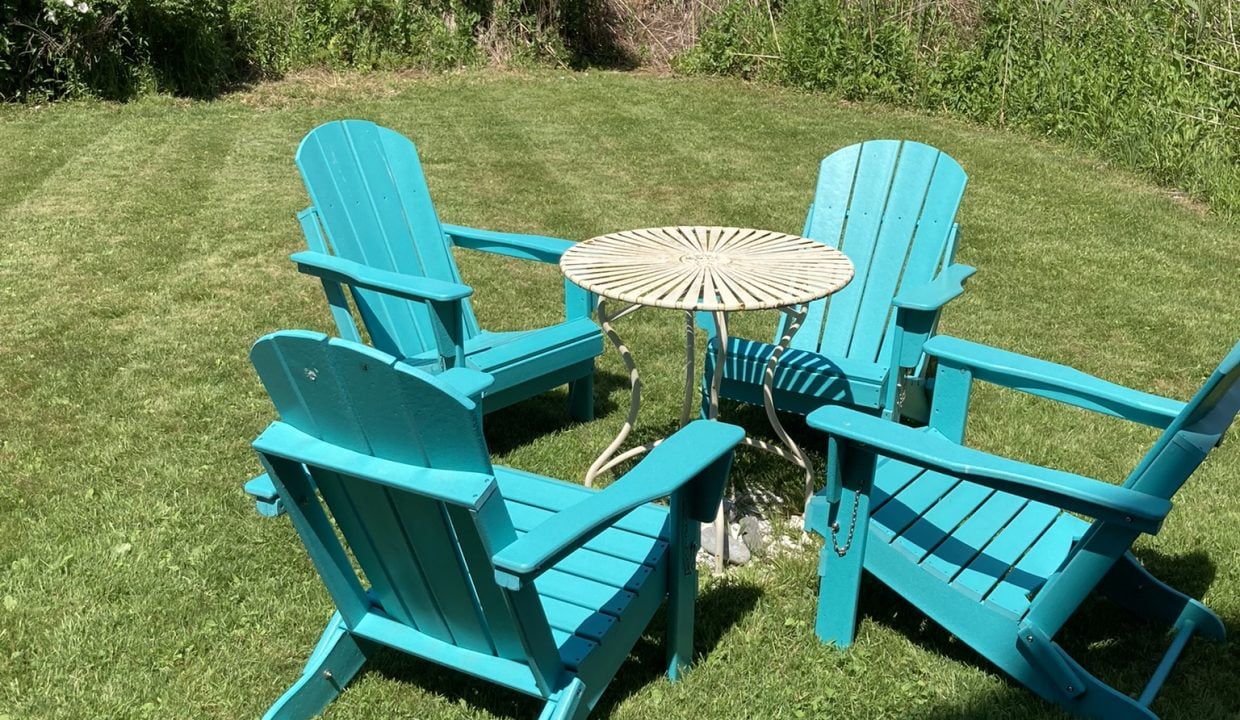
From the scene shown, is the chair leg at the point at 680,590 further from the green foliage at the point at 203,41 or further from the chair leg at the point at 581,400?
the green foliage at the point at 203,41

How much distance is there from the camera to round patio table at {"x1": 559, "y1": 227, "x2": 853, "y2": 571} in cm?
286

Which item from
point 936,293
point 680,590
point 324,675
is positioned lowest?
point 324,675

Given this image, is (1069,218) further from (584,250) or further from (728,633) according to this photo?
(728,633)

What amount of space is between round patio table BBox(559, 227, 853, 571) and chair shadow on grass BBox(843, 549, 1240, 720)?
1.94 feet

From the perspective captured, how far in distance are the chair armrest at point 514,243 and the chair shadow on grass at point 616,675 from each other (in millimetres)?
1541

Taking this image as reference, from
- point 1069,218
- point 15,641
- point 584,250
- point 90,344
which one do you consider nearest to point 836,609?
point 584,250

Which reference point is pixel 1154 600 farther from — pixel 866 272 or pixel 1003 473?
pixel 866 272

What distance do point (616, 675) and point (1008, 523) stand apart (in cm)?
113

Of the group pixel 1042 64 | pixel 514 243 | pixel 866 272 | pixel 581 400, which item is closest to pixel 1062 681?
pixel 866 272

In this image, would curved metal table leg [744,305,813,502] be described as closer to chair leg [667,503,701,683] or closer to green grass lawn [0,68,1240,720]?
green grass lawn [0,68,1240,720]

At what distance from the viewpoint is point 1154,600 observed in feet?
9.27

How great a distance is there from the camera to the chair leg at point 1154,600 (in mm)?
2781

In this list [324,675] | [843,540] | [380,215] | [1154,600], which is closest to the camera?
[324,675]

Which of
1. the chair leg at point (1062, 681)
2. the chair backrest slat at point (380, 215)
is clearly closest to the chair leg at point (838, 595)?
the chair leg at point (1062, 681)
